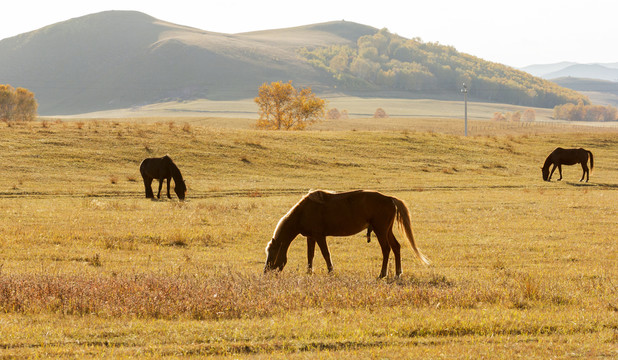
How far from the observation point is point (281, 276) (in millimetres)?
10664

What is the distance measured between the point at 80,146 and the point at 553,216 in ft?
116

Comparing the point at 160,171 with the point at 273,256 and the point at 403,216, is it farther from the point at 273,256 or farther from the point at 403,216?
the point at 403,216

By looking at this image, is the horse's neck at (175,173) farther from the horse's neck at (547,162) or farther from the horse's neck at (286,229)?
the horse's neck at (547,162)

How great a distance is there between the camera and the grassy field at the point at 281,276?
7.34 meters

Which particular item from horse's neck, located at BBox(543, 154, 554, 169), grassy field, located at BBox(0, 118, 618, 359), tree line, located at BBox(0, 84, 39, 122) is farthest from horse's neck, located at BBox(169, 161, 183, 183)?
tree line, located at BBox(0, 84, 39, 122)

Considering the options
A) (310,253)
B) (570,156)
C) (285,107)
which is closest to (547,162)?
(570,156)

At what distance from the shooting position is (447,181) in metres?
40.1

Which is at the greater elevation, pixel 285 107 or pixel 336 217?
pixel 285 107

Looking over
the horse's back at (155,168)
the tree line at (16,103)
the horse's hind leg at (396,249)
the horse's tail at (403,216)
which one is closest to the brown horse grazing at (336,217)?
the horse's tail at (403,216)

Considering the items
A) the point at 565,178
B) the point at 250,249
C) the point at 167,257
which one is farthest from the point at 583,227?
the point at 565,178

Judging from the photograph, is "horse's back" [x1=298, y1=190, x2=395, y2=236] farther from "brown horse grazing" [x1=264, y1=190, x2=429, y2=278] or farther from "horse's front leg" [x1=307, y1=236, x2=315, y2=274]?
"horse's front leg" [x1=307, y1=236, x2=315, y2=274]

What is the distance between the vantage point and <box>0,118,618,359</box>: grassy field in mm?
7344

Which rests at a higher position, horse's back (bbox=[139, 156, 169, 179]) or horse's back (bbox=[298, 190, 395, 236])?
horse's back (bbox=[298, 190, 395, 236])

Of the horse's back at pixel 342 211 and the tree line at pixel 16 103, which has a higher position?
the tree line at pixel 16 103
